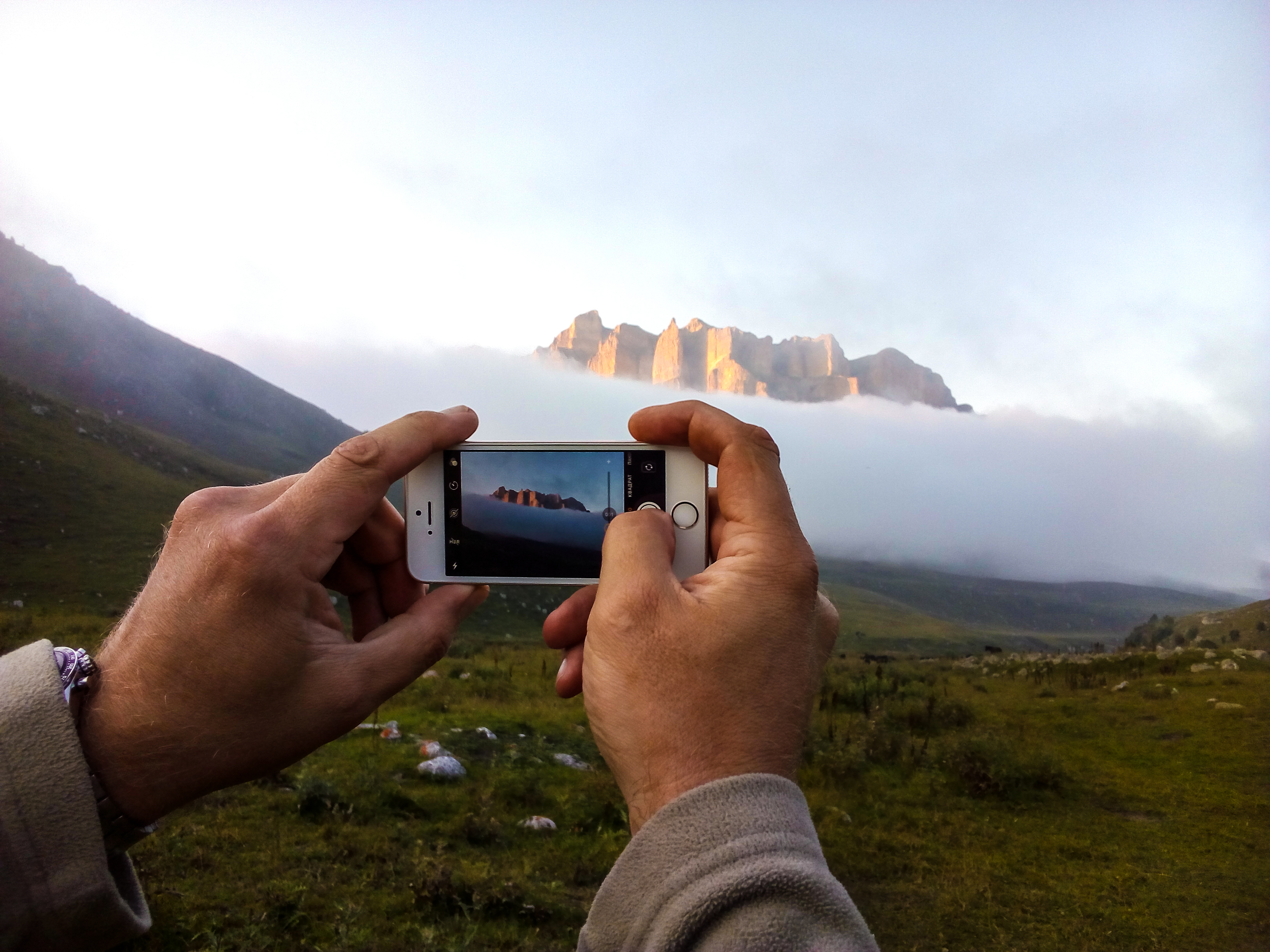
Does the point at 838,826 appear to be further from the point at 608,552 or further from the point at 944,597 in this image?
the point at 944,597

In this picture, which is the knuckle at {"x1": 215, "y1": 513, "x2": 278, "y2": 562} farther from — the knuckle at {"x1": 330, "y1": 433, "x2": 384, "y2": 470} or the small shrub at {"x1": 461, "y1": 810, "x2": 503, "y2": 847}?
the small shrub at {"x1": 461, "y1": 810, "x2": 503, "y2": 847}

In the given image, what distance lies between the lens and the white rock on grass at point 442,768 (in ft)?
19.1

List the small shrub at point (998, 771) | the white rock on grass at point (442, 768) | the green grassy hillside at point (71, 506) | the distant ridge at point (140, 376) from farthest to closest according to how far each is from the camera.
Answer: the distant ridge at point (140, 376) → the green grassy hillside at point (71, 506) → the white rock on grass at point (442, 768) → the small shrub at point (998, 771)

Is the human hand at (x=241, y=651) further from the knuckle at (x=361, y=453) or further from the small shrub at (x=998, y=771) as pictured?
the small shrub at (x=998, y=771)

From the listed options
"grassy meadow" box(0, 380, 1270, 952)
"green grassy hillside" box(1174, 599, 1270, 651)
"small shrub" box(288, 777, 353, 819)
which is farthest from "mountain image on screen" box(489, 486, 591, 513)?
"green grassy hillside" box(1174, 599, 1270, 651)

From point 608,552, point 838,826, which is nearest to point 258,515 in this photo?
point 608,552

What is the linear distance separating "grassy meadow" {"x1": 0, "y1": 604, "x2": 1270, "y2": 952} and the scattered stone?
0.05 meters

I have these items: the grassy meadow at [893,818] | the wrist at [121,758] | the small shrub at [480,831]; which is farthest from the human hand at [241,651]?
the small shrub at [480,831]

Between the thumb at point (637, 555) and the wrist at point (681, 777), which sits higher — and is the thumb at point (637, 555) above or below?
above

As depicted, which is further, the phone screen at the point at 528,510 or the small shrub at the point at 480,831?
the small shrub at the point at 480,831

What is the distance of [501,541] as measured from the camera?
6.81 ft

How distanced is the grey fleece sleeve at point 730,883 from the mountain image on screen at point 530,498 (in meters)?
1.16

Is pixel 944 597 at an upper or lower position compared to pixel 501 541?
lower

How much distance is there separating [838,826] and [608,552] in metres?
5.00
